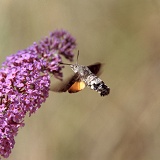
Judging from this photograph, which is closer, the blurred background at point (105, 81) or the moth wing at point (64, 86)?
the moth wing at point (64, 86)

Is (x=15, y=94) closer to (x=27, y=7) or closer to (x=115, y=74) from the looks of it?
(x=115, y=74)

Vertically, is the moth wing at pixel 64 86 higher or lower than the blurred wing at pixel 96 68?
lower

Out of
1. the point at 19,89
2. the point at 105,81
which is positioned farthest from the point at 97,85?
the point at 105,81

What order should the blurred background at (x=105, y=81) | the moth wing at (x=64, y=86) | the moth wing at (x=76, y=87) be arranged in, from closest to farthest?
the moth wing at (x=64, y=86), the moth wing at (x=76, y=87), the blurred background at (x=105, y=81)

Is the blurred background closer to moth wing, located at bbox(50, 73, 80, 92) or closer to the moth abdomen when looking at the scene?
the moth abdomen

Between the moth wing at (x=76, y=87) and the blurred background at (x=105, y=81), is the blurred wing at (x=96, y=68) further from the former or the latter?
the blurred background at (x=105, y=81)

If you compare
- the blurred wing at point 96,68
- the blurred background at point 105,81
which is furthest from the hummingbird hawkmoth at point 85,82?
the blurred background at point 105,81

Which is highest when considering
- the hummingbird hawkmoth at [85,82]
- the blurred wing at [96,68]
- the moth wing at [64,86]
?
the blurred wing at [96,68]

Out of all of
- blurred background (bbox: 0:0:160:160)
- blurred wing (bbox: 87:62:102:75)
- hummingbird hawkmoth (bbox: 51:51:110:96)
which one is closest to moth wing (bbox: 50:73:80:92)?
hummingbird hawkmoth (bbox: 51:51:110:96)
